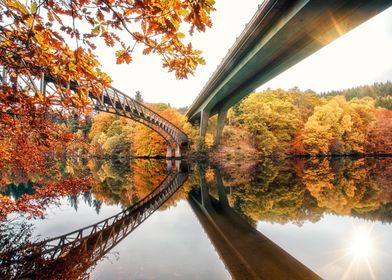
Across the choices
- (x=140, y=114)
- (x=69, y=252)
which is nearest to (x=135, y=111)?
(x=140, y=114)

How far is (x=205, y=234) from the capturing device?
6.18 meters

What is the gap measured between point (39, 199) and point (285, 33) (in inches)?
581

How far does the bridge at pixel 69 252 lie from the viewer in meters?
3.96

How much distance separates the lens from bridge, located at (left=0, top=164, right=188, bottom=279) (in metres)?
3.96

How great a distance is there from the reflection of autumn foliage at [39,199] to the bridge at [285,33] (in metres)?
13.4

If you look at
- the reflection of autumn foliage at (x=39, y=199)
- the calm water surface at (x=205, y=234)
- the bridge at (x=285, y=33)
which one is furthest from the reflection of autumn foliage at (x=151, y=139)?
the calm water surface at (x=205, y=234)

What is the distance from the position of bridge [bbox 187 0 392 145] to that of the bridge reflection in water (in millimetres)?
9186

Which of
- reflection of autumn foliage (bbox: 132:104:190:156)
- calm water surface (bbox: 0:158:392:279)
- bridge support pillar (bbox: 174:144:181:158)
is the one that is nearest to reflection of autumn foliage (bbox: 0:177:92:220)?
calm water surface (bbox: 0:158:392:279)

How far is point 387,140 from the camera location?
138 ft

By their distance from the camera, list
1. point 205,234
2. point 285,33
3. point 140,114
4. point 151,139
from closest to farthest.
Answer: point 205,234 < point 285,33 < point 140,114 < point 151,139

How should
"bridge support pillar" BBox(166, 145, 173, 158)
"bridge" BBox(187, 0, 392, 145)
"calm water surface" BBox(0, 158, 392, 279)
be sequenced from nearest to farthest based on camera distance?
1. "calm water surface" BBox(0, 158, 392, 279)
2. "bridge" BBox(187, 0, 392, 145)
3. "bridge support pillar" BBox(166, 145, 173, 158)

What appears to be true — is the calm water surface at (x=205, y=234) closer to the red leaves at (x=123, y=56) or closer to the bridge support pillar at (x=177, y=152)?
the red leaves at (x=123, y=56)

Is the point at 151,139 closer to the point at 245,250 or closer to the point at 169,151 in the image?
the point at 169,151

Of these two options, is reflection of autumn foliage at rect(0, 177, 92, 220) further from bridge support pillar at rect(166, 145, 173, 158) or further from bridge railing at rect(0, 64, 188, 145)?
bridge support pillar at rect(166, 145, 173, 158)
